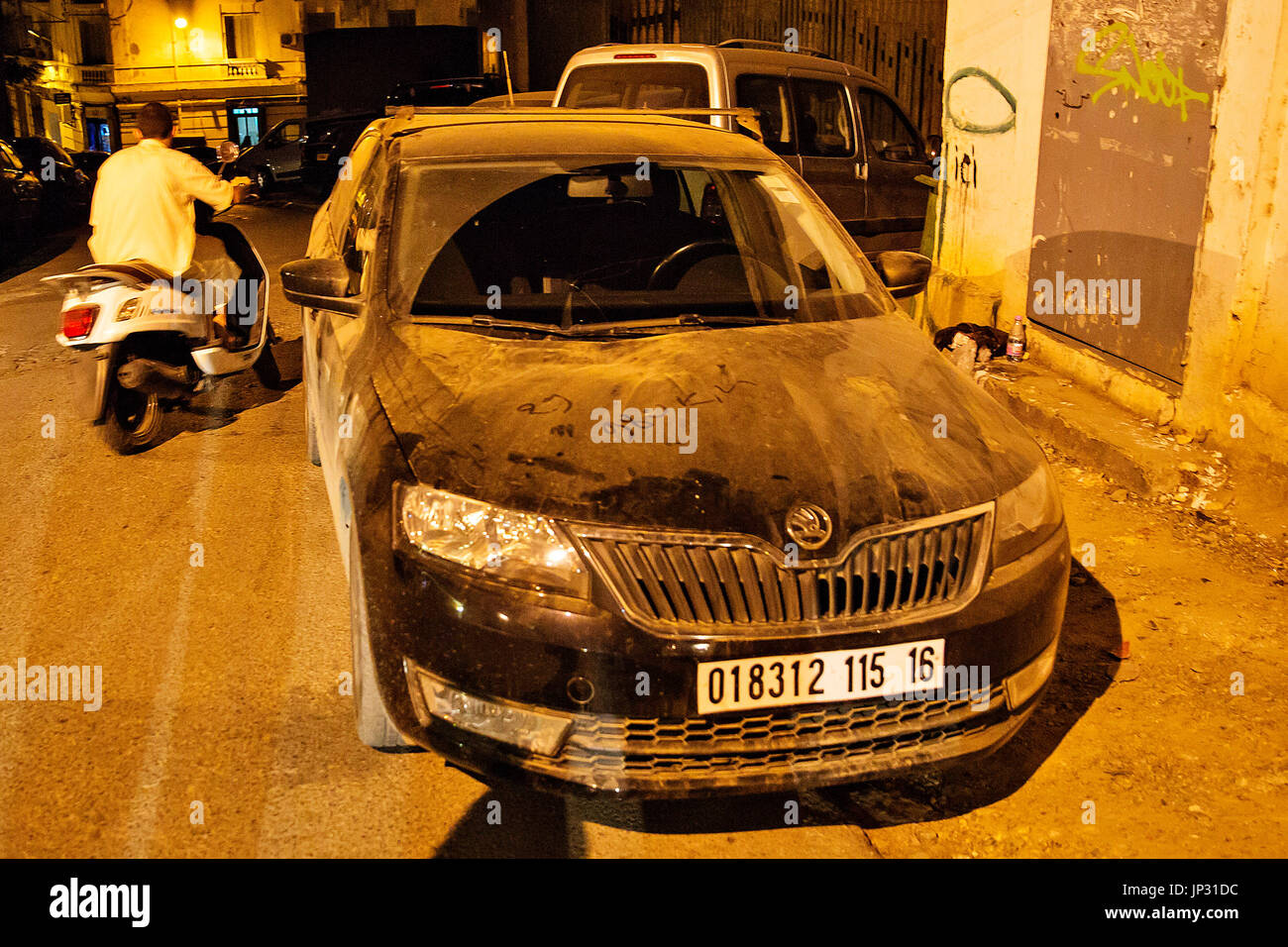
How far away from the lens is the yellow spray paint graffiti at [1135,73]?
232 inches

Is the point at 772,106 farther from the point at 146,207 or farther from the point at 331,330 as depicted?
the point at 331,330

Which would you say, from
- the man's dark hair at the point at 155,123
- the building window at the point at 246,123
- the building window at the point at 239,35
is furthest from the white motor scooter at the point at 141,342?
the building window at the point at 239,35

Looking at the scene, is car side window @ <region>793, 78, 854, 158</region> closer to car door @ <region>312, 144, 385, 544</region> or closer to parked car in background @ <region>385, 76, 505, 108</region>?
car door @ <region>312, 144, 385, 544</region>

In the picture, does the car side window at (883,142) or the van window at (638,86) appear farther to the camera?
the car side window at (883,142)

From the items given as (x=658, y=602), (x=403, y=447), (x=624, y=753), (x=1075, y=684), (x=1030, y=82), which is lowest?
(x=1075, y=684)

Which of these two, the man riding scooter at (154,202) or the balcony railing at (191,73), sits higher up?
the balcony railing at (191,73)

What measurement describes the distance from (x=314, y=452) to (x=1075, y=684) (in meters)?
3.48

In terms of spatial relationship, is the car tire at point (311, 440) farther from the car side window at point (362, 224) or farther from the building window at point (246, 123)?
the building window at point (246, 123)

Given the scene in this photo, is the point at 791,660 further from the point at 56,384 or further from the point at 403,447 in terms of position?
the point at 56,384

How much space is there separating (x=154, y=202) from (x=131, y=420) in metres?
1.13

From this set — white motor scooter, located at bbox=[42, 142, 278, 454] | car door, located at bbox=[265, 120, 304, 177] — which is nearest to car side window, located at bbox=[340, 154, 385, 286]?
white motor scooter, located at bbox=[42, 142, 278, 454]

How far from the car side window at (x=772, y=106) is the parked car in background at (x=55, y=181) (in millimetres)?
11084
